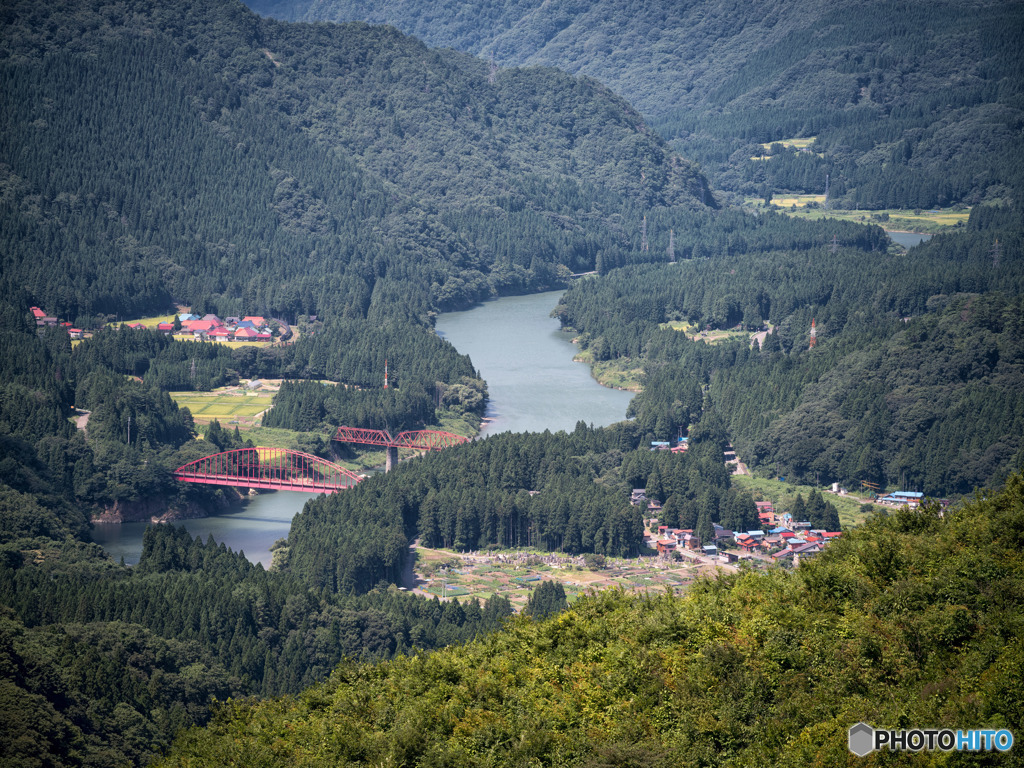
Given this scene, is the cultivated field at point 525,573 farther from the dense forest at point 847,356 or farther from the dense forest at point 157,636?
the dense forest at point 847,356

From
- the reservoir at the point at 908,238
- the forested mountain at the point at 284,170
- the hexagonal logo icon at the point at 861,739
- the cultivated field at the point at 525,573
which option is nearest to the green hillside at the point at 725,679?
the hexagonal logo icon at the point at 861,739

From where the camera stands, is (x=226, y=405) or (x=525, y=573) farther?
(x=226, y=405)

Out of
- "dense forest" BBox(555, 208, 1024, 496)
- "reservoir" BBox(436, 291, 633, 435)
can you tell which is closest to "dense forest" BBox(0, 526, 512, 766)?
"dense forest" BBox(555, 208, 1024, 496)

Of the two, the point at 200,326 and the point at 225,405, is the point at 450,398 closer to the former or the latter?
the point at 225,405

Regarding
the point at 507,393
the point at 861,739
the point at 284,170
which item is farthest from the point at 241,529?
the point at 284,170

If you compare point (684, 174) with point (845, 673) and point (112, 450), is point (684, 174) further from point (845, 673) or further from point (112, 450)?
point (845, 673)

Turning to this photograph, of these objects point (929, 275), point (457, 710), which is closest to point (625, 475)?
point (457, 710)
